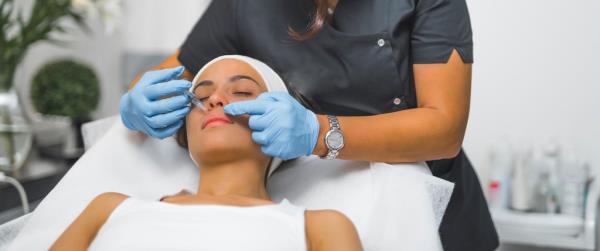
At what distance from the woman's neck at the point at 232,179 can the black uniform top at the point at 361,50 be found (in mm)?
224

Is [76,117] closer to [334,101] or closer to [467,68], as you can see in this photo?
[334,101]

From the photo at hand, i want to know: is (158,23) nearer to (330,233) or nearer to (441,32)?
(441,32)

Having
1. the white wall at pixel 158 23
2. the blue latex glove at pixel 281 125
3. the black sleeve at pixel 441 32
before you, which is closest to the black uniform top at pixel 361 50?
the black sleeve at pixel 441 32

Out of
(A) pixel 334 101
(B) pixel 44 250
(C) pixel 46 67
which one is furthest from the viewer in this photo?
(C) pixel 46 67

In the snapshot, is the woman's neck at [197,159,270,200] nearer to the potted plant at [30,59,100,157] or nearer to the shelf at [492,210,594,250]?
the potted plant at [30,59,100,157]

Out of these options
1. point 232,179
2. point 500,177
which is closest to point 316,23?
point 232,179

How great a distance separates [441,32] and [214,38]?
1.65 feet

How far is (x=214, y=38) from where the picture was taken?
1.32 metres

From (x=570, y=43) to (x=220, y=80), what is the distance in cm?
153

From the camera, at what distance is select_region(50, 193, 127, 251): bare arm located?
3.37 ft

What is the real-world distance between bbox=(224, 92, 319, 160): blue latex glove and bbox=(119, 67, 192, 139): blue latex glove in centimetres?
15

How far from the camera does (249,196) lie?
3.71 ft

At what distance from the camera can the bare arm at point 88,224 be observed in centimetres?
103

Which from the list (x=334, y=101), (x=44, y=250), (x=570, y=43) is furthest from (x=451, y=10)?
(x=570, y=43)
